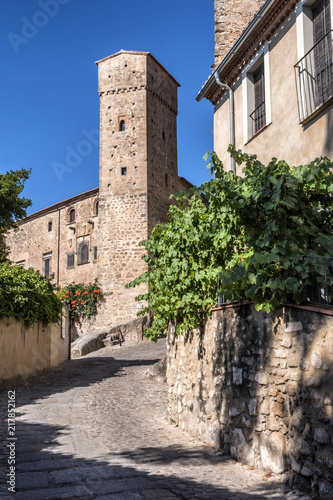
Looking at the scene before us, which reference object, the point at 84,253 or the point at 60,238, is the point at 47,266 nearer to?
the point at 60,238

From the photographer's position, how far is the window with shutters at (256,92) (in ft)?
29.6

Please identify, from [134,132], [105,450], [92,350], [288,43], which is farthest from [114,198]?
[105,450]

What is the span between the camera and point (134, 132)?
29.6 meters

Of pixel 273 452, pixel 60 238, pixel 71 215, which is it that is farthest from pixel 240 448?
pixel 60 238

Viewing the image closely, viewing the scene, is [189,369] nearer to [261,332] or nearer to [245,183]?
[261,332]

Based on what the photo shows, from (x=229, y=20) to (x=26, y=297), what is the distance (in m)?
8.71

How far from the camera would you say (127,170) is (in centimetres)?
2953

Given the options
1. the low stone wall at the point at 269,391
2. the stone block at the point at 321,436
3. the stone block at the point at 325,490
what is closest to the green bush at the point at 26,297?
the low stone wall at the point at 269,391

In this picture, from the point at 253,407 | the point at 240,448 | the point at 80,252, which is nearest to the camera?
the point at 253,407

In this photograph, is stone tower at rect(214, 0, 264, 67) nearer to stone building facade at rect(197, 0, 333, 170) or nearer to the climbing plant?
stone building facade at rect(197, 0, 333, 170)

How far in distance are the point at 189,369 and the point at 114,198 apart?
2264 cm

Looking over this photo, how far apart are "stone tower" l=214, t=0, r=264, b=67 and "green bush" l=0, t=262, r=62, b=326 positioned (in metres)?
7.84

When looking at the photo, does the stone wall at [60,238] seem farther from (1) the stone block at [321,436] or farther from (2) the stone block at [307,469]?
(1) the stone block at [321,436]

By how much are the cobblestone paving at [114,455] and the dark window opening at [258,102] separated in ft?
18.3
